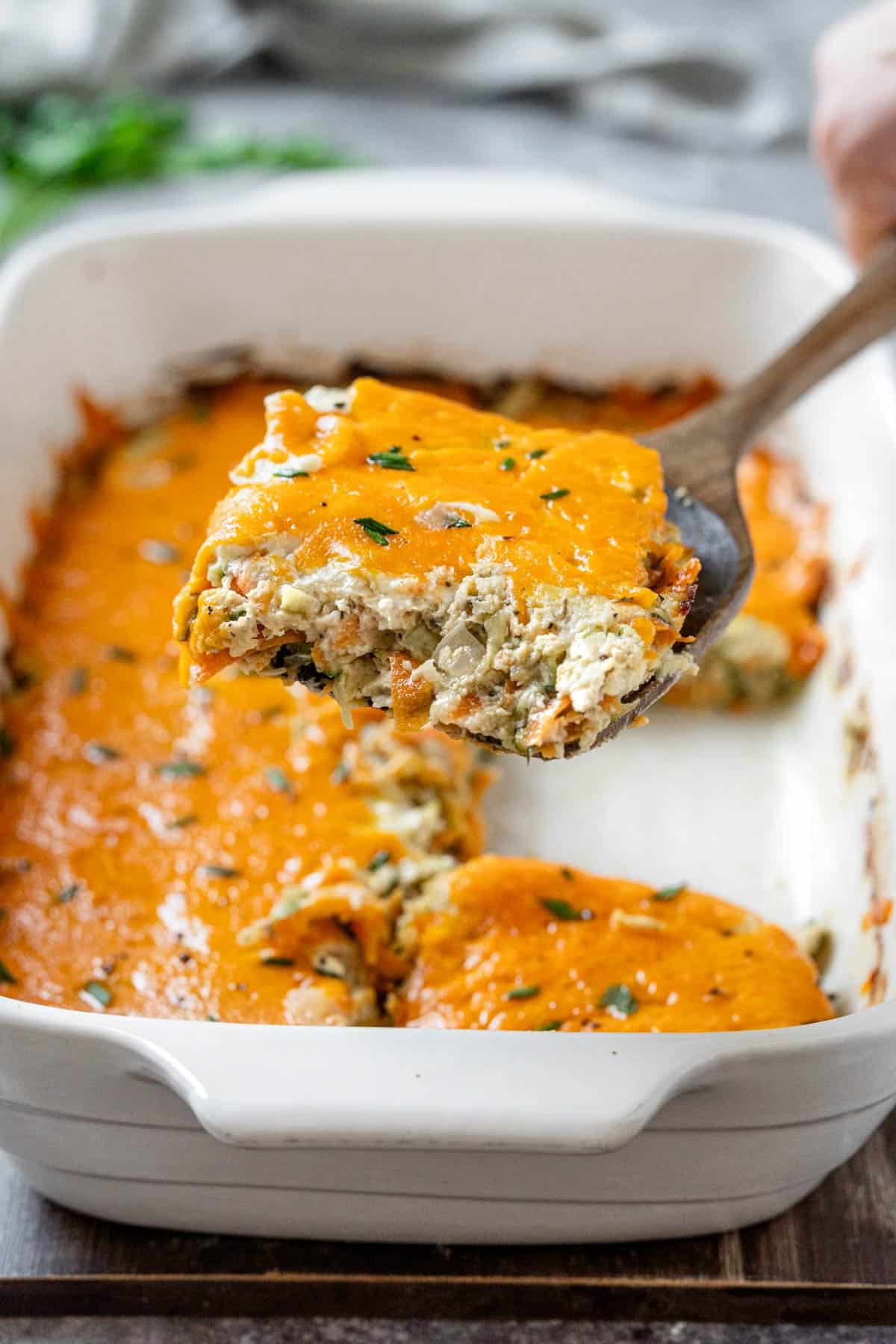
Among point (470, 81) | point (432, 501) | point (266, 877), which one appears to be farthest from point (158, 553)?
point (470, 81)

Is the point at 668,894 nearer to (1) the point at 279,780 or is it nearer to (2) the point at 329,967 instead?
(2) the point at 329,967

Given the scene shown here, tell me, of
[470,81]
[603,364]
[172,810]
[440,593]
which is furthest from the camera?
[470,81]

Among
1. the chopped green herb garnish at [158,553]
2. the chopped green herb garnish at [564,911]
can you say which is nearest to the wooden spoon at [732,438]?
the chopped green herb garnish at [564,911]

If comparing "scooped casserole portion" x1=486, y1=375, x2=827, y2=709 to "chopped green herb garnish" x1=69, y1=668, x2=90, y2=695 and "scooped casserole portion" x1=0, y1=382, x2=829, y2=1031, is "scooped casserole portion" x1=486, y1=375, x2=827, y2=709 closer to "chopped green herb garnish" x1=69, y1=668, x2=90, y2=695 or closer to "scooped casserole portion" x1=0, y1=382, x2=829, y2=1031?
"scooped casserole portion" x1=0, y1=382, x2=829, y2=1031

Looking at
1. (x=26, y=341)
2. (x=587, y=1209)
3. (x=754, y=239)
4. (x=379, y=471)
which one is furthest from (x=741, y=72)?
(x=587, y=1209)

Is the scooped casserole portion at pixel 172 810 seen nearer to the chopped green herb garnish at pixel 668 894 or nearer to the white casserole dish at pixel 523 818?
the white casserole dish at pixel 523 818

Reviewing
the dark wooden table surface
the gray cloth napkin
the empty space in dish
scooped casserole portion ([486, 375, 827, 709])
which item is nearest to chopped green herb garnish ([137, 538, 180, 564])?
the empty space in dish

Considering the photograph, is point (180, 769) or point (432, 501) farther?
point (180, 769)
